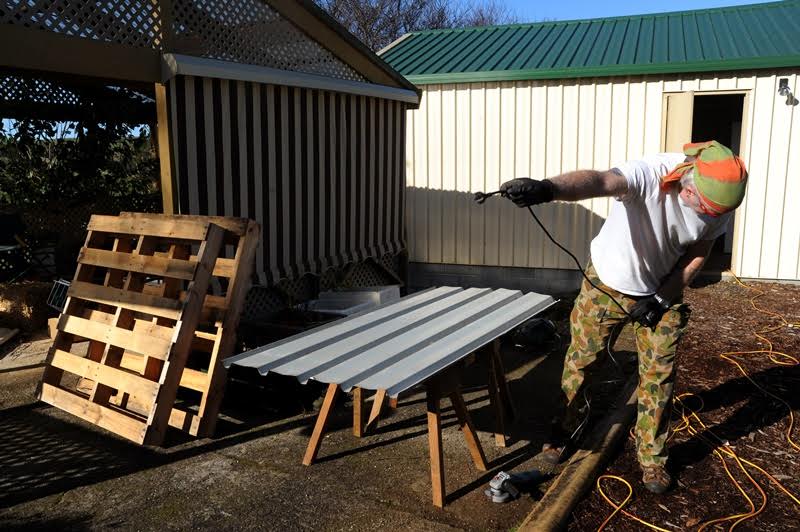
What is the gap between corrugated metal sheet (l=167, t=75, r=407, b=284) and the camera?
479 cm

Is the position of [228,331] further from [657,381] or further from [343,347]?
[657,381]

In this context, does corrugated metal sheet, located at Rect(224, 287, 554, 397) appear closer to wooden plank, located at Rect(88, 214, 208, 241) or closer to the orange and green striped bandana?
wooden plank, located at Rect(88, 214, 208, 241)

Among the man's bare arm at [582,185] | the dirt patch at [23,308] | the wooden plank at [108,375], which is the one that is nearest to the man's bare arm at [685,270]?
the man's bare arm at [582,185]

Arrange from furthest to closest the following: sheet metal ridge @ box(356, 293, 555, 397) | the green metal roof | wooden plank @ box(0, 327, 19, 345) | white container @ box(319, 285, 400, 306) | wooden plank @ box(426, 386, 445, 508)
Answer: the green metal roof → wooden plank @ box(0, 327, 19, 345) → white container @ box(319, 285, 400, 306) → wooden plank @ box(426, 386, 445, 508) → sheet metal ridge @ box(356, 293, 555, 397)

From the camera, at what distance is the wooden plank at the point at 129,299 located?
12.5 feet

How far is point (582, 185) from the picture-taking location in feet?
8.71

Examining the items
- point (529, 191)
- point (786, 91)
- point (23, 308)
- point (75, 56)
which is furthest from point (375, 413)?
point (786, 91)

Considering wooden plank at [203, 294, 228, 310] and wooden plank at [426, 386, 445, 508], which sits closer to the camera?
wooden plank at [426, 386, 445, 508]

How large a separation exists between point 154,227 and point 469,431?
7.79ft

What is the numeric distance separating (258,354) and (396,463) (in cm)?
104

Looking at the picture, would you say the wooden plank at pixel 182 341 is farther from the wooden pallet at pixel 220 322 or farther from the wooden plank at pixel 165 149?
the wooden plank at pixel 165 149

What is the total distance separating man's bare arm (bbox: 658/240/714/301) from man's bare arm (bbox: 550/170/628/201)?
0.78 m

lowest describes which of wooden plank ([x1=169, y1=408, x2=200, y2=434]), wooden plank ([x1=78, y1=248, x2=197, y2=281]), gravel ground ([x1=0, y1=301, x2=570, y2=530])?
gravel ground ([x1=0, y1=301, x2=570, y2=530])

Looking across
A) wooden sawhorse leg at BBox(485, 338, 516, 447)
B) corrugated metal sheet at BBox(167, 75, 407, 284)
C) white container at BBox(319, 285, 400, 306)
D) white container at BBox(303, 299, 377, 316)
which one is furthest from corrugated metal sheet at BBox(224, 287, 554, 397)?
corrugated metal sheet at BBox(167, 75, 407, 284)
